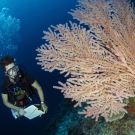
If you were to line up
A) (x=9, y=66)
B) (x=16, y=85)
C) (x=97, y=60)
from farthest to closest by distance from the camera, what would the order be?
(x=16, y=85) < (x=9, y=66) < (x=97, y=60)

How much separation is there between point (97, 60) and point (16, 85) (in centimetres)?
305

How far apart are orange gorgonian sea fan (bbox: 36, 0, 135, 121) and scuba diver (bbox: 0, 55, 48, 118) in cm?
155

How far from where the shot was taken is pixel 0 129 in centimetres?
1956

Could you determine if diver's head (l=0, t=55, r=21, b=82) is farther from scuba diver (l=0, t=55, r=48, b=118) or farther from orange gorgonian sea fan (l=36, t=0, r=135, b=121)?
orange gorgonian sea fan (l=36, t=0, r=135, b=121)

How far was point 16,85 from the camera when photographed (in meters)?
5.10

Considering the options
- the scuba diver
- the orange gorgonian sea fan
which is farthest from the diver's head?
the orange gorgonian sea fan

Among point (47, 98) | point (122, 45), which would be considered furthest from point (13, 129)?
point (122, 45)

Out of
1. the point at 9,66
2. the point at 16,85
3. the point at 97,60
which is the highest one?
the point at 9,66

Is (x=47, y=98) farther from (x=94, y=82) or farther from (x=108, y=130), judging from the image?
(x=94, y=82)

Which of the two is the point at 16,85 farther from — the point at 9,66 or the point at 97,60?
the point at 97,60

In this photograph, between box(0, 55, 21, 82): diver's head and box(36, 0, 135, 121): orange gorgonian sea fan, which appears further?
box(0, 55, 21, 82): diver's head

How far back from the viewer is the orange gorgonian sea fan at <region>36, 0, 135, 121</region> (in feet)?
9.62

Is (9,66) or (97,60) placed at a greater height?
(9,66)

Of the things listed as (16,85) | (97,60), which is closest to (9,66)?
(16,85)
